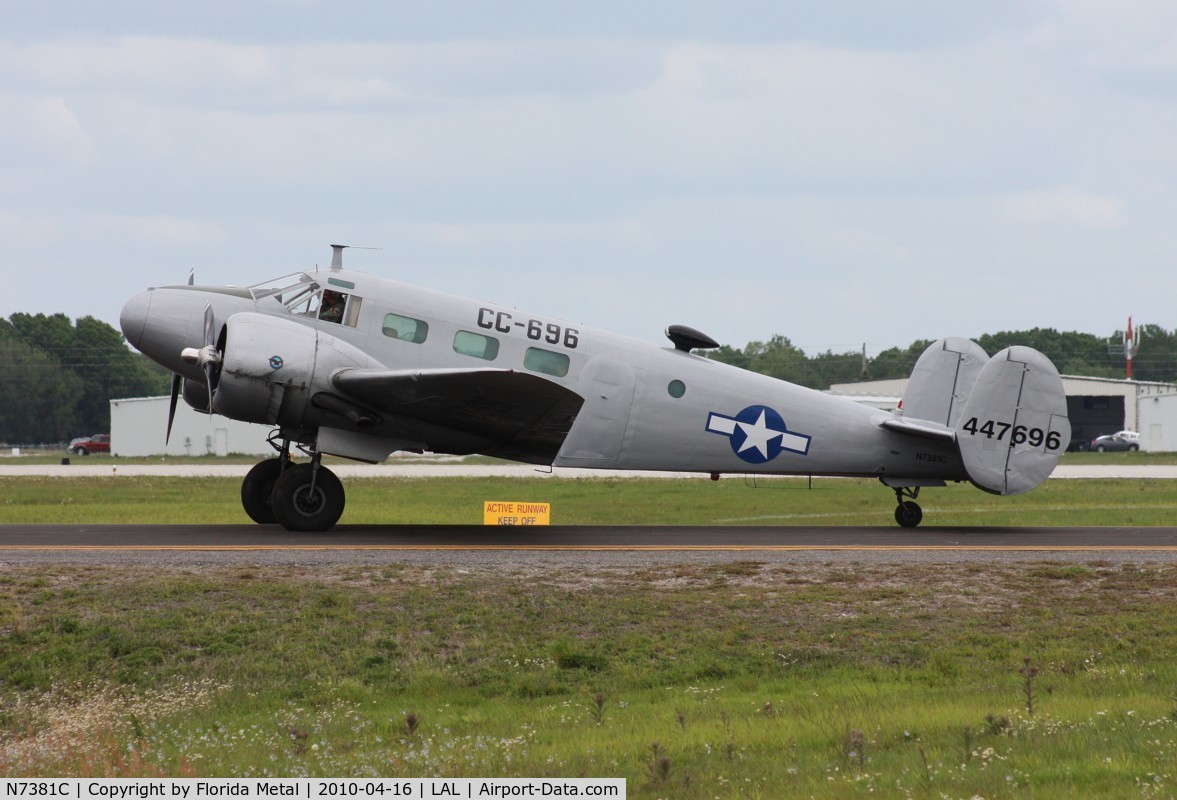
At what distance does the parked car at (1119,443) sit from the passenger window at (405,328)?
82.1m

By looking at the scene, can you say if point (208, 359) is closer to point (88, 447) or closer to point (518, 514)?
point (518, 514)

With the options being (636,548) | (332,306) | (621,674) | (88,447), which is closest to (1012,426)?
(636,548)

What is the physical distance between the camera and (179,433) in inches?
3292

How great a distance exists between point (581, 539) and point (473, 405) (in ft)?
9.09

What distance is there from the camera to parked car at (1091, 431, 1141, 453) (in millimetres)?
90625

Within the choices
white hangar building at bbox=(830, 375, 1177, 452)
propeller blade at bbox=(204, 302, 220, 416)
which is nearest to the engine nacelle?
propeller blade at bbox=(204, 302, 220, 416)

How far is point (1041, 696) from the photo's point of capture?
32.7ft

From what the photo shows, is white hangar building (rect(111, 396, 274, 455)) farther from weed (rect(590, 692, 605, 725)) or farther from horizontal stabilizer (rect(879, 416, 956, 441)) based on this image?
weed (rect(590, 692, 605, 725))

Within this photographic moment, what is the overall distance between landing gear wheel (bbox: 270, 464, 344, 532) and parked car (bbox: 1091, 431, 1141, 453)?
83.1 meters

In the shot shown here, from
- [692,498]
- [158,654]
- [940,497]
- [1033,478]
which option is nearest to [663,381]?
[1033,478]

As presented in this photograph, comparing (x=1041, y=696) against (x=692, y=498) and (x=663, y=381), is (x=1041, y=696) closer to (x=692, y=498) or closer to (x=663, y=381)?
(x=663, y=381)

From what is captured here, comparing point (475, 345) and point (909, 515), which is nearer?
point (475, 345)

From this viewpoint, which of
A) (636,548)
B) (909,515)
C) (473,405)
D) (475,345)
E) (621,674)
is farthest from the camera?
(909,515)

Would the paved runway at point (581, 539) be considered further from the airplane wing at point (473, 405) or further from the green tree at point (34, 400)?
the green tree at point (34, 400)
